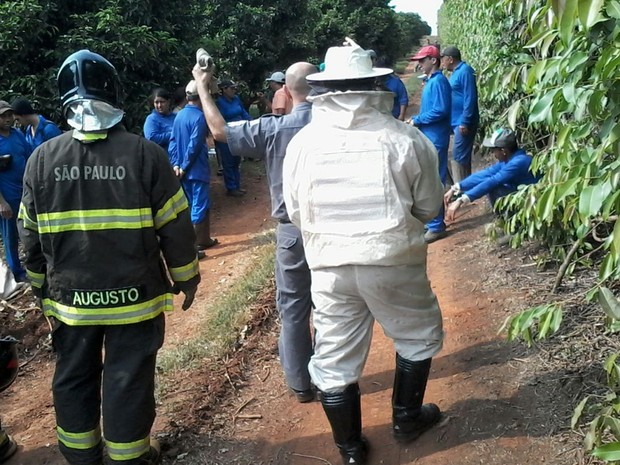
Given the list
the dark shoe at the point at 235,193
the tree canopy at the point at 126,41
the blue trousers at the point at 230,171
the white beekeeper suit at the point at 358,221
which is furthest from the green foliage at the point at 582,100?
the dark shoe at the point at 235,193

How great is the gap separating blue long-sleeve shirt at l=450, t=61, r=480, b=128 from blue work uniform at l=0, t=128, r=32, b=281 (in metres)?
4.59

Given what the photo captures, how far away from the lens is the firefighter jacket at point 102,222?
3115mm

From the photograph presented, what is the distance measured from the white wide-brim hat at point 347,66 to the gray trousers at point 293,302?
1.02m

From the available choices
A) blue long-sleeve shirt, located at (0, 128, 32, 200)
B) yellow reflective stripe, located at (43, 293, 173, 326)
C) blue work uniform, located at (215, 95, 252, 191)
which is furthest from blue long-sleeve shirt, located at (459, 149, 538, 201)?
blue work uniform, located at (215, 95, 252, 191)

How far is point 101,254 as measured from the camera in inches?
124

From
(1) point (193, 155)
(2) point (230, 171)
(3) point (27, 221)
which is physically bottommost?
(2) point (230, 171)

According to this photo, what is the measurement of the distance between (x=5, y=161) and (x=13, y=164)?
0.31ft

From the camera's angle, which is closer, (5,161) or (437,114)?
(5,161)

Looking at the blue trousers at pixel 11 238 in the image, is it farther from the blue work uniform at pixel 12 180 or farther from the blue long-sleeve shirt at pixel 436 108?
the blue long-sleeve shirt at pixel 436 108

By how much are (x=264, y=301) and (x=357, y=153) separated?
2955 millimetres

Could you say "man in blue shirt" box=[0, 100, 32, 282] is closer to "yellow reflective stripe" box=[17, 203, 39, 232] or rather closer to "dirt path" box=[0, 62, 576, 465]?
"dirt path" box=[0, 62, 576, 465]

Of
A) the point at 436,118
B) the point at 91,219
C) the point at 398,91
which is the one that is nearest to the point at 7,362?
the point at 91,219

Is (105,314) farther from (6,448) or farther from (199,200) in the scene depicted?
(199,200)

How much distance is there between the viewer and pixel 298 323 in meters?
3.96
